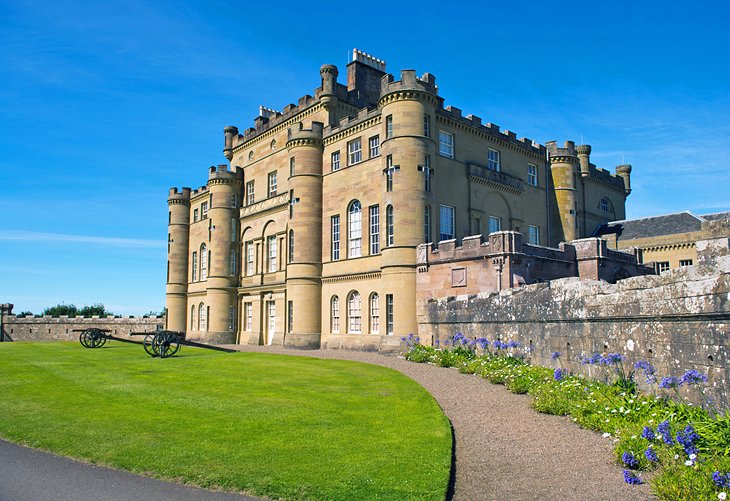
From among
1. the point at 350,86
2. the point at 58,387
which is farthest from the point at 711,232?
the point at 350,86

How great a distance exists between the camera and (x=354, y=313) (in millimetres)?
31484

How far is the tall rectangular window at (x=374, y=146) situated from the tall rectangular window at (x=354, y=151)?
959 millimetres

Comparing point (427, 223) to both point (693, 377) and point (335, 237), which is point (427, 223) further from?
point (693, 377)

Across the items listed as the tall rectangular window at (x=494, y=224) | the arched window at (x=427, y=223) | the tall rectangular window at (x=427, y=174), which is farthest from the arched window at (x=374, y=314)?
the tall rectangular window at (x=494, y=224)

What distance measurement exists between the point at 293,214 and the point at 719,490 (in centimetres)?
2930

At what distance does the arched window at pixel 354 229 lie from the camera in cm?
3176

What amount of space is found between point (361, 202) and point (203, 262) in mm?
21276

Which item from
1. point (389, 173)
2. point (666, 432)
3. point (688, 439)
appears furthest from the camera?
point (389, 173)

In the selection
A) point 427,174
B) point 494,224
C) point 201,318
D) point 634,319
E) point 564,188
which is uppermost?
point 564,188

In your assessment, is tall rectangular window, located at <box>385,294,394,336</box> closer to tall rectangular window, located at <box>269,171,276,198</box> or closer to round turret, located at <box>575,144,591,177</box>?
tall rectangular window, located at <box>269,171,276,198</box>

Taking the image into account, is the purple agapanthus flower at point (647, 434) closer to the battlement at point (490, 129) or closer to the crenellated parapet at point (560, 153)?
the battlement at point (490, 129)

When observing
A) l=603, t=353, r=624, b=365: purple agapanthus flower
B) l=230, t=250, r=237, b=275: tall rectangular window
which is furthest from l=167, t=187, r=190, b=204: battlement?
l=603, t=353, r=624, b=365: purple agapanthus flower

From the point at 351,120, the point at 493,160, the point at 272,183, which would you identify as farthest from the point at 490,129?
the point at 272,183

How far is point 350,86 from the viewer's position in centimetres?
3703
